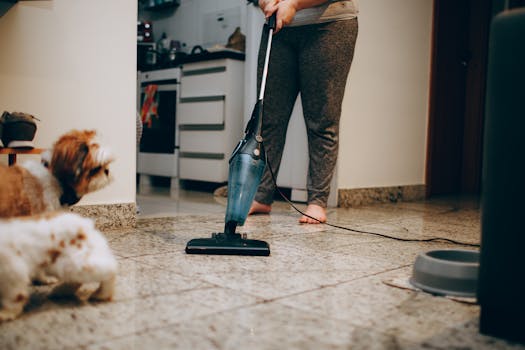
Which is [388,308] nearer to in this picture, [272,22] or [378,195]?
[272,22]

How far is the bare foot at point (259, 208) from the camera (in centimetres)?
264

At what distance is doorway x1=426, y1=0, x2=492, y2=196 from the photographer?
412 centimetres

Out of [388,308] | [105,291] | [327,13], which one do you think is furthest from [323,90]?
[105,291]

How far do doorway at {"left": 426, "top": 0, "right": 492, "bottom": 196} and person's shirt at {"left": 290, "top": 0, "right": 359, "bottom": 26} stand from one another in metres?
1.85

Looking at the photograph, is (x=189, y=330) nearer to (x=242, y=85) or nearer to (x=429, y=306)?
(x=429, y=306)

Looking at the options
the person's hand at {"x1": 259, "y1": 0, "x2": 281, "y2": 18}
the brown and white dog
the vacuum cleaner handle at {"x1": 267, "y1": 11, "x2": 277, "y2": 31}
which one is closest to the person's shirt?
the person's hand at {"x1": 259, "y1": 0, "x2": 281, "y2": 18}

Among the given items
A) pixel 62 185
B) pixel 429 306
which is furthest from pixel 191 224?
pixel 429 306

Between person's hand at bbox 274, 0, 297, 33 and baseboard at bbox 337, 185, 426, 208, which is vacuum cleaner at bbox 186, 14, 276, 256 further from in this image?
baseboard at bbox 337, 185, 426, 208

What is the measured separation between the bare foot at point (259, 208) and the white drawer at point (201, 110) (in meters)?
1.39

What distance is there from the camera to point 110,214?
213 centimetres

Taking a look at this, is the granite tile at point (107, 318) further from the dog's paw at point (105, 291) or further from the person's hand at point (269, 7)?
the person's hand at point (269, 7)

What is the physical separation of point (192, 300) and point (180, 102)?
126 inches

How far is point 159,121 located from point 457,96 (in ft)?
8.03

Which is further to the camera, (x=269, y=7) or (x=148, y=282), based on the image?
(x=269, y=7)
